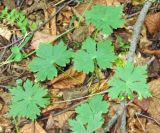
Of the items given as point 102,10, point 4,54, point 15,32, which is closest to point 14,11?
point 15,32

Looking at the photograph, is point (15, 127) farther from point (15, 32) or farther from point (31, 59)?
point (15, 32)

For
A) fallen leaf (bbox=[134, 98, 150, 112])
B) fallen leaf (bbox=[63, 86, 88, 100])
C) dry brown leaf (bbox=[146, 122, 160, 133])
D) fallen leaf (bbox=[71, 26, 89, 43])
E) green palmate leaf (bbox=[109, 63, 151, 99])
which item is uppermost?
fallen leaf (bbox=[71, 26, 89, 43])

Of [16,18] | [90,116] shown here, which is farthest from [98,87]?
[16,18]

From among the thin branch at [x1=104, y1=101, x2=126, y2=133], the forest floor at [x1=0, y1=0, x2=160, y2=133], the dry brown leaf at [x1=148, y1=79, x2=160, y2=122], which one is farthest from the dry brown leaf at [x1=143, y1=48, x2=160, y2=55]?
the thin branch at [x1=104, y1=101, x2=126, y2=133]

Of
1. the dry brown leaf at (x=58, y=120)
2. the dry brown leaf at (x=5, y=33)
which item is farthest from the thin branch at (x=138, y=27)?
the dry brown leaf at (x=5, y=33)

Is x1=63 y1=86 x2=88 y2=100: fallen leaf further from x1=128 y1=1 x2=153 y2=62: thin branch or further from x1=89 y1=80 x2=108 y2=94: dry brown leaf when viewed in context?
x1=128 y1=1 x2=153 y2=62: thin branch

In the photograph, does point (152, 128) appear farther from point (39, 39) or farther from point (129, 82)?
point (39, 39)
